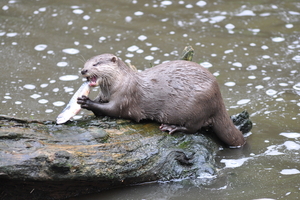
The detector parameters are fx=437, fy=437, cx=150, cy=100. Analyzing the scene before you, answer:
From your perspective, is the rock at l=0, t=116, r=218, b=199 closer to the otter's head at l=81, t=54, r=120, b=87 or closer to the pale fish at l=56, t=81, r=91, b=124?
the pale fish at l=56, t=81, r=91, b=124

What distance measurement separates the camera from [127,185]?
3672 mm

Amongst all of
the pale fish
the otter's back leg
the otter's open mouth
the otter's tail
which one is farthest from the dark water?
the otter's open mouth

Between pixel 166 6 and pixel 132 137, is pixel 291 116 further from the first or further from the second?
pixel 166 6

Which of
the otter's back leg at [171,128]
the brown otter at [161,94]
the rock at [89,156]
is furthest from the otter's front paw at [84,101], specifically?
the otter's back leg at [171,128]

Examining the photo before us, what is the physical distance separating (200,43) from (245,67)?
39.3 inches

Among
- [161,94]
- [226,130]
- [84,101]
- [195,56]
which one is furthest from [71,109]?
[195,56]

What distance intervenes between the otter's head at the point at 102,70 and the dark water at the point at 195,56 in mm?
1012

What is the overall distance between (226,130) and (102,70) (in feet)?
4.24

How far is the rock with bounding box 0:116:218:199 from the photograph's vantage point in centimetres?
316

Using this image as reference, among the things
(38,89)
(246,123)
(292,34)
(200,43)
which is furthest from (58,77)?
(292,34)

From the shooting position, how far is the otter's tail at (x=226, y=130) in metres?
4.06

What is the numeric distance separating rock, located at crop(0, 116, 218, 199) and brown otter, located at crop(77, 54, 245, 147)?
116 mm

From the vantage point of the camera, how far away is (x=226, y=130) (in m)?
4.13

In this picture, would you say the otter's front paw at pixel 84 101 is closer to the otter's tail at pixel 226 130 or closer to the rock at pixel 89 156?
the rock at pixel 89 156
